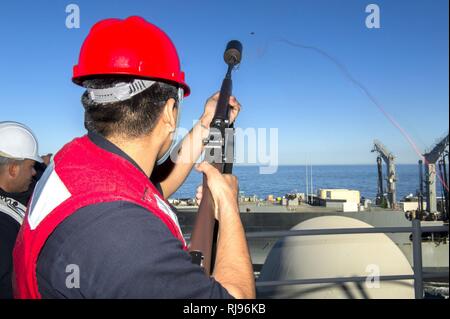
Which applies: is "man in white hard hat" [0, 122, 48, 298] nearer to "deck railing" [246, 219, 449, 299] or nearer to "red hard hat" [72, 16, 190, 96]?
"red hard hat" [72, 16, 190, 96]

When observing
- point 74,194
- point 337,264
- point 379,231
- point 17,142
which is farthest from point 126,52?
point 337,264

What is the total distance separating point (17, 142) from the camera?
2879 millimetres

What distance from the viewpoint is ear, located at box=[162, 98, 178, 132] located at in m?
1.37

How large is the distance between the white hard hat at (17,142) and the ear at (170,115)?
198 centimetres

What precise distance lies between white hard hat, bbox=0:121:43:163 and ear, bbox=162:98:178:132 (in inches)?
77.9

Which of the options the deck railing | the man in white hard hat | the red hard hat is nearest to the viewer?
the red hard hat

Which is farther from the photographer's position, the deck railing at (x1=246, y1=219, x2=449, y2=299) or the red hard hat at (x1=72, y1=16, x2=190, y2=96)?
the deck railing at (x1=246, y1=219, x2=449, y2=299)

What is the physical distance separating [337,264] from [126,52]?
22.8 ft

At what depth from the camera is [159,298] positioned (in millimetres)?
990

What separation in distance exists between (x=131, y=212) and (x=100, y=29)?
27.7 inches

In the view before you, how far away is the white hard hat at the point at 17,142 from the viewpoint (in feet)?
9.34

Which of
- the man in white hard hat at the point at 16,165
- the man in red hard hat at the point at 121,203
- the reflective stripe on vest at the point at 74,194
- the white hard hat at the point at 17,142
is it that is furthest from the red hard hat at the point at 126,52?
the white hard hat at the point at 17,142

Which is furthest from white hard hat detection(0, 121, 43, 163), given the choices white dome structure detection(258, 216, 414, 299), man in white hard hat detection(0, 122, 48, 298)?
white dome structure detection(258, 216, 414, 299)
